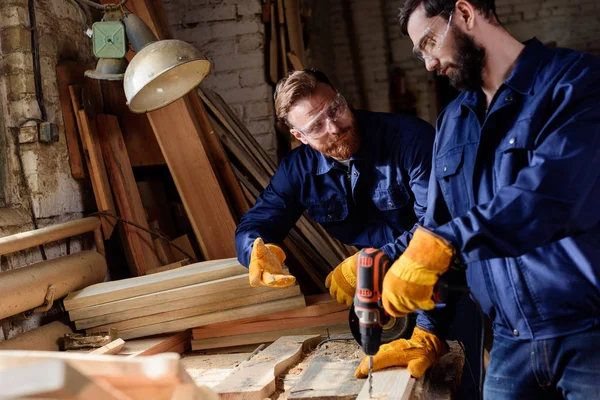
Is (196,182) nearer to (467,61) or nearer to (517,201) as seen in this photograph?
(467,61)

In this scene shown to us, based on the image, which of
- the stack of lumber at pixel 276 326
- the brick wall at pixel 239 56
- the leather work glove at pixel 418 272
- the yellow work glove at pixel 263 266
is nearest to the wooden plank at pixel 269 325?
the stack of lumber at pixel 276 326

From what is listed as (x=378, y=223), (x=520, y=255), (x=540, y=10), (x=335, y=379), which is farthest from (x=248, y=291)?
(x=540, y=10)

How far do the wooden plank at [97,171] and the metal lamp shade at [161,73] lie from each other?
104 cm

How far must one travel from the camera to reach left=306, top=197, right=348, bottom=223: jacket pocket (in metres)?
3.30

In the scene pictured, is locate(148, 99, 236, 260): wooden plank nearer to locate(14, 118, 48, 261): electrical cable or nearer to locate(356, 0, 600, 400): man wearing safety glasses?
locate(14, 118, 48, 261): electrical cable

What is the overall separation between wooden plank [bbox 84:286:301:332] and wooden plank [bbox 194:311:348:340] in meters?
0.13

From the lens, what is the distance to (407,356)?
8.48 ft

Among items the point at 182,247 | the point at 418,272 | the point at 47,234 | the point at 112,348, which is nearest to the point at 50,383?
the point at 418,272

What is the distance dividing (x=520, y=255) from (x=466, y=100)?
607 millimetres

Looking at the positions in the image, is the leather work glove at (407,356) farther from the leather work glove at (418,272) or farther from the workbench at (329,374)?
the leather work glove at (418,272)

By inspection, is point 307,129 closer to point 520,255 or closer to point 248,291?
point 248,291

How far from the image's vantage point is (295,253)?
14.0 ft

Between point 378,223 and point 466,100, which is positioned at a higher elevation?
point 466,100

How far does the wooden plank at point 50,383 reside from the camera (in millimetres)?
1185
